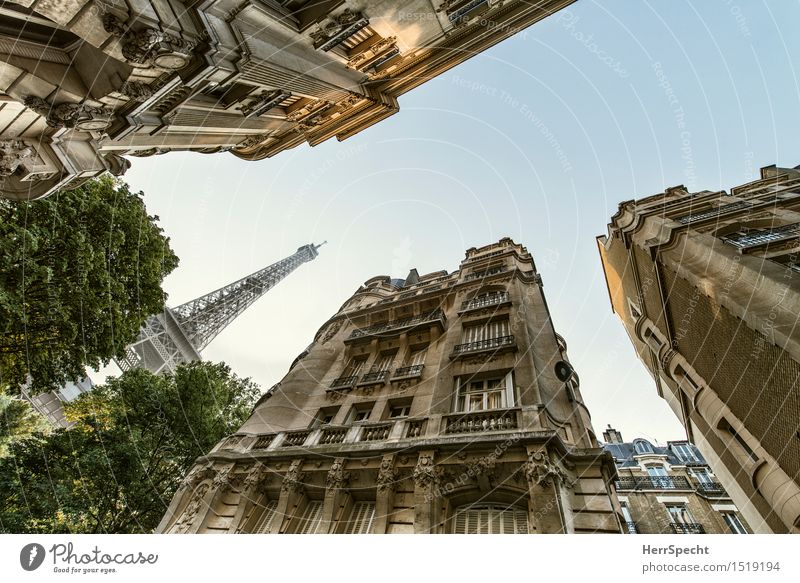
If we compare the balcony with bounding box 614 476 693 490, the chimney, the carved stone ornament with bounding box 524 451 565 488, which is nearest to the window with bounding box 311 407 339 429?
the carved stone ornament with bounding box 524 451 565 488

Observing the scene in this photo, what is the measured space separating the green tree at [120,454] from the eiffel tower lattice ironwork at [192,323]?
12.9m

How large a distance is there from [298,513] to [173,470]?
11.8m

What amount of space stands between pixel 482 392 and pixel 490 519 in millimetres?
4038

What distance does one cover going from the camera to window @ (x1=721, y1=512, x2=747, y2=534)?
17.8m

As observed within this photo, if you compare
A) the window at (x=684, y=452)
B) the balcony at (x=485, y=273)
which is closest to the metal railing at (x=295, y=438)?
the balcony at (x=485, y=273)

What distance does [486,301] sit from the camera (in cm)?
1547

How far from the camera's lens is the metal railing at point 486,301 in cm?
1484

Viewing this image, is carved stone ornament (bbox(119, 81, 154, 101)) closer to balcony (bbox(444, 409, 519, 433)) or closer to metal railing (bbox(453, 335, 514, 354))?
balcony (bbox(444, 409, 519, 433))

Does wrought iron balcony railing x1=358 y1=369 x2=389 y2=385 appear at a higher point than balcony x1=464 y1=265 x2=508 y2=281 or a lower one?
lower

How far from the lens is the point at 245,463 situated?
→ 1020 centimetres

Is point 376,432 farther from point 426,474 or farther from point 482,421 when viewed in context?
Result: point 482,421

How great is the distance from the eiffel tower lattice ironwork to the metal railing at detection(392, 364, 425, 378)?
26.0 metres

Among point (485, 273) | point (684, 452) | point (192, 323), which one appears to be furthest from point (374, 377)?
point (192, 323)

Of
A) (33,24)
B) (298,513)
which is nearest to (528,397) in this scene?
(298,513)
